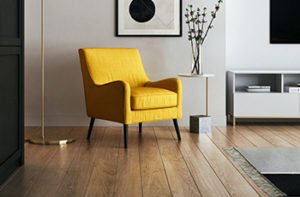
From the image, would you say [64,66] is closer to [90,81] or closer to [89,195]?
[90,81]

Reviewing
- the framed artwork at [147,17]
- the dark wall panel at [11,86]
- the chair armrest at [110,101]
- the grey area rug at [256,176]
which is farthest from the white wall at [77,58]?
the dark wall panel at [11,86]

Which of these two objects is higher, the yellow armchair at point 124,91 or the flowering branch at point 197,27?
the flowering branch at point 197,27

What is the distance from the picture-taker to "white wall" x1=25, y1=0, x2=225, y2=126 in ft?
15.6

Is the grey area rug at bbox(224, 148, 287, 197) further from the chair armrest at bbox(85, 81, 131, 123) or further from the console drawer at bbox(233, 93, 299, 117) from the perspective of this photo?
the console drawer at bbox(233, 93, 299, 117)

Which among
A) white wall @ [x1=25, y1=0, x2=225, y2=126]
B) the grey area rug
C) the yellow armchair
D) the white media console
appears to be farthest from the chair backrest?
the grey area rug

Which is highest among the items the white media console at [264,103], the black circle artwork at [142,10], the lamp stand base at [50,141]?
the black circle artwork at [142,10]

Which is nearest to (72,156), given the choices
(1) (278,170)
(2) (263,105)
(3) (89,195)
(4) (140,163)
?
(4) (140,163)

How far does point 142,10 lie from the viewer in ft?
15.6

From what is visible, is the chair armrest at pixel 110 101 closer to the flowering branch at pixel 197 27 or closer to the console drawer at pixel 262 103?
the flowering branch at pixel 197 27

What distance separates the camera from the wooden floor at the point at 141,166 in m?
2.49

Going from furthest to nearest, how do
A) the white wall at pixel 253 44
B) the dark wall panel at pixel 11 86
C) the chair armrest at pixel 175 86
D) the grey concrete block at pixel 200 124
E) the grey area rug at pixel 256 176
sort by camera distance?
the white wall at pixel 253 44
the grey concrete block at pixel 200 124
the chair armrest at pixel 175 86
the dark wall panel at pixel 11 86
the grey area rug at pixel 256 176

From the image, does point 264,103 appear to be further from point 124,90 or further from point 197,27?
point 124,90

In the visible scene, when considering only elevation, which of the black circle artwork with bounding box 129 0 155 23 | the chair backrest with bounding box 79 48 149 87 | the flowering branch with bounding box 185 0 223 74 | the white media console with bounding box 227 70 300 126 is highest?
the black circle artwork with bounding box 129 0 155 23

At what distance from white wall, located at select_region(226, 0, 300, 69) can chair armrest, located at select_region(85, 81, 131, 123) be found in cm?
192
